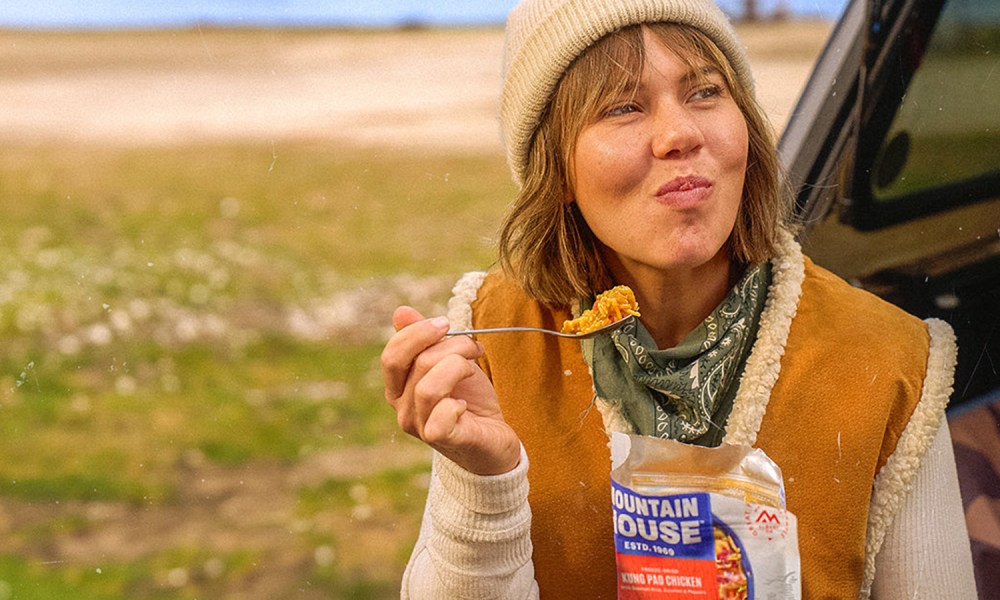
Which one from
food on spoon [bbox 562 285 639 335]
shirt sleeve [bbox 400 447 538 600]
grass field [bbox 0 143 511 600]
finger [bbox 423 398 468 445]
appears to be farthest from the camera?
grass field [bbox 0 143 511 600]

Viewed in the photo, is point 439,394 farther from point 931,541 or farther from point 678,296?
point 931,541

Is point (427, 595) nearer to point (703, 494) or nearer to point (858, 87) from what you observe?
point (703, 494)

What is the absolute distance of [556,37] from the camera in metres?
1.37

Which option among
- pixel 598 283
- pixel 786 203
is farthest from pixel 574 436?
pixel 786 203

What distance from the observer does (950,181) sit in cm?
158

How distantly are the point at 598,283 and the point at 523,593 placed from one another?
461mm

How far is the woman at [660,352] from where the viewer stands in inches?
51.7

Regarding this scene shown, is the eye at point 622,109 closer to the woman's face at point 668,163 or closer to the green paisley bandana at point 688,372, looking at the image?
the woman's face at point 668,163

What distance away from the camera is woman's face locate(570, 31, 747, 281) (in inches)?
51.3

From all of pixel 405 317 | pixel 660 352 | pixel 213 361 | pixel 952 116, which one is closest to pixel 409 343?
pixel 405 317

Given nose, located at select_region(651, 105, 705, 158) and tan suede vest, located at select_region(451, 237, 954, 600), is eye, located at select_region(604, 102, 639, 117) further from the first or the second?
tan suede vest, located at select_region(451, 237, 954, 600)

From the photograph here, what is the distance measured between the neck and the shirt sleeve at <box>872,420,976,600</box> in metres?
0.36

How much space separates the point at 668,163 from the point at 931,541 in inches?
25.4

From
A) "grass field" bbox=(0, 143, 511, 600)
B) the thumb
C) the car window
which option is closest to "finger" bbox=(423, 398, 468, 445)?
the thumb
